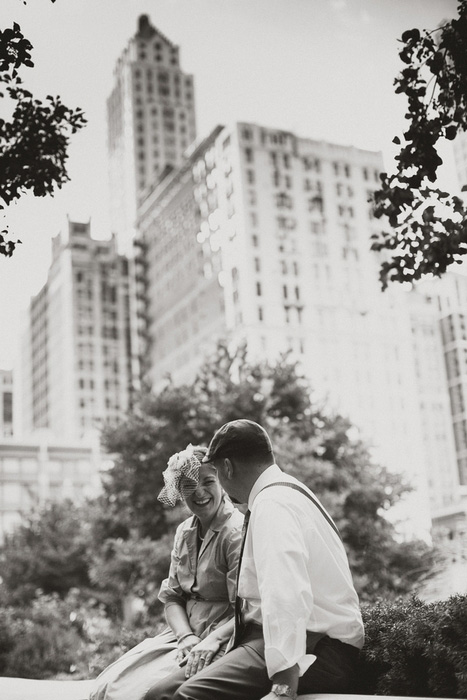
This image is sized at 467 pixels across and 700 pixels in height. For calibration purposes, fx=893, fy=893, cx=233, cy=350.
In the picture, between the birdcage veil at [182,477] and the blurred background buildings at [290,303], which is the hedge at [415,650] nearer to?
the birdcage veil at [182,477]

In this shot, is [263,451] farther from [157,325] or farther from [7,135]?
[157,325]

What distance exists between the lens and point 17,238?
5.06 metres

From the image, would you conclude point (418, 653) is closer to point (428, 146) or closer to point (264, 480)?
point (264, 480)

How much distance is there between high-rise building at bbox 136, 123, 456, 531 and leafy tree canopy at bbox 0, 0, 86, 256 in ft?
266

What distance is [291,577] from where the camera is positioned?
3.48 meters

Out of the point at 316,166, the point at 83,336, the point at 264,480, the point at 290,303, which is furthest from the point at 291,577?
the point at 83,336

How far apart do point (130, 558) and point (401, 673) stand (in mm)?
13411

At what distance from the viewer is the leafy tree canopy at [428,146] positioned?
4.79 metres

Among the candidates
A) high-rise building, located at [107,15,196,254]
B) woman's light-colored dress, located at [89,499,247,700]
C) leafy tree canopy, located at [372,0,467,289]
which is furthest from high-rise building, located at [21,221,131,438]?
woman's light-colored dress, located at [89,499,247,700]

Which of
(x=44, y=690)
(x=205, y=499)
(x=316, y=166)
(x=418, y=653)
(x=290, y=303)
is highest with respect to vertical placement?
(x=316, y=166)

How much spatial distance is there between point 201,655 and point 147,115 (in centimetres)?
15945

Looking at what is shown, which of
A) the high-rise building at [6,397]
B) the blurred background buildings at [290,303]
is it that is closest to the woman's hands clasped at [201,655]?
the blurred background buildings at [290,303]

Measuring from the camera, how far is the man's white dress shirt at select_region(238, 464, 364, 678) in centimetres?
340

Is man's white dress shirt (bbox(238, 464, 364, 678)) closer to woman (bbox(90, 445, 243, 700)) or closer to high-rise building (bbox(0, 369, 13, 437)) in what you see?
woman (bbox(90, 445, 243, 700))
